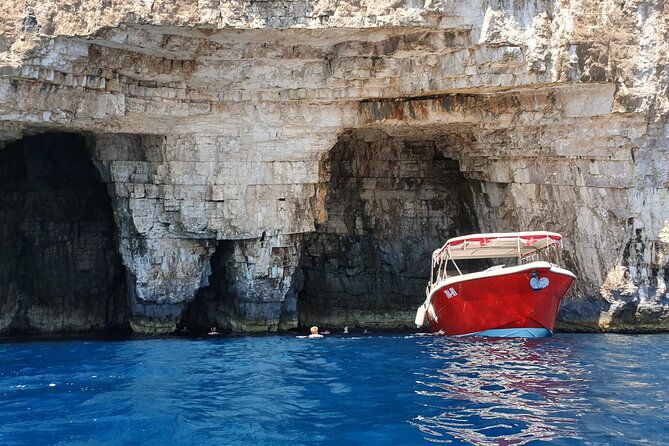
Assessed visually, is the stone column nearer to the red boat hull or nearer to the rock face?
the rock face

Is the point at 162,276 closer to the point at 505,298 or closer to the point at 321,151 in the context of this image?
the point at 321,151

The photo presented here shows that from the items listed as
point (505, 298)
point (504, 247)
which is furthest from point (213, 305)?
point (505, 298)

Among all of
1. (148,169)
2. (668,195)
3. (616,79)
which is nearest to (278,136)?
(148,169)

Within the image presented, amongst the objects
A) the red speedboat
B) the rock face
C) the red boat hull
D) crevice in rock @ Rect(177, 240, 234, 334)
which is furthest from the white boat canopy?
crevice in rock @ Rect(177, 240, 234, 334)

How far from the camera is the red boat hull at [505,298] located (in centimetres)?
1341

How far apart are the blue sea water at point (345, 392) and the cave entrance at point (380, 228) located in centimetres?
425

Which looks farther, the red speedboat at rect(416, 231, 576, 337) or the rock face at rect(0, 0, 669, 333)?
the red speedboat at rect(416, 231, 576, 337)

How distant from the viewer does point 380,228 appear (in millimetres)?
19125

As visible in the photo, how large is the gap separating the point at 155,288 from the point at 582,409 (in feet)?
31.2

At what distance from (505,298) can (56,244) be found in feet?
35.5

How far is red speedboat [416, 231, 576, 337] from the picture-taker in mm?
13422

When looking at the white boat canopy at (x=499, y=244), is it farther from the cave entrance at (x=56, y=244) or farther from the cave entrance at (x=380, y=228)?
the cave entrance at (x=56, y=244)

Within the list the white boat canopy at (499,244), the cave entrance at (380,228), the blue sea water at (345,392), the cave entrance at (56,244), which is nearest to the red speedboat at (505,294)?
the white boat canopy at (499,244)

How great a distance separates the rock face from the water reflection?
9.87ft
